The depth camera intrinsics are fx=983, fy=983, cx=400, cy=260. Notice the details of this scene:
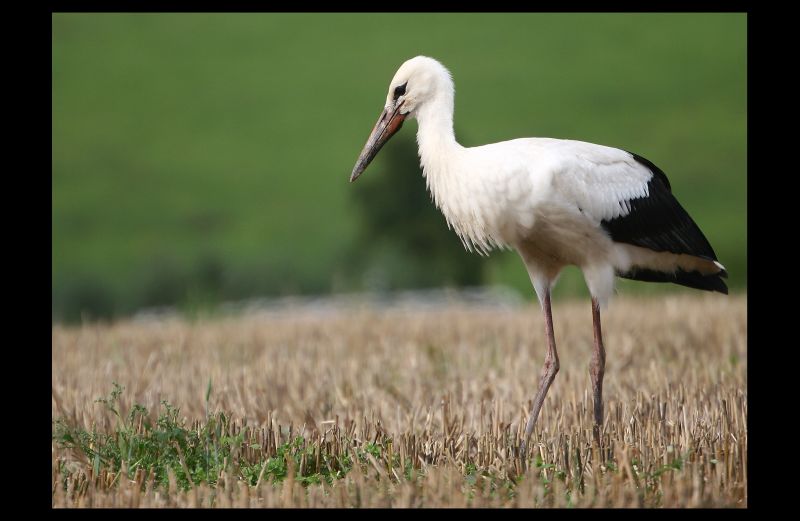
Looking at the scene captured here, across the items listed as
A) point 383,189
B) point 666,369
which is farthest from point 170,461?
point 383,189

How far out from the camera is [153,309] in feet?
58.5

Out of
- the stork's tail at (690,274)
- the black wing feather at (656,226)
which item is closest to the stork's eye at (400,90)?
the black wing feather at (656,226)

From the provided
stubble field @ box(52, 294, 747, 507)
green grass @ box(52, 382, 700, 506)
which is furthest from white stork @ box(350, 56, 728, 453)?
green grass @ box(52, 382, 700, 506)

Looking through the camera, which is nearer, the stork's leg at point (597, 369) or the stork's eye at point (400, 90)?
the stork's leg at point (597, 369)

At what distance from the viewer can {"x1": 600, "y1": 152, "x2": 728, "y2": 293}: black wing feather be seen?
5480mm

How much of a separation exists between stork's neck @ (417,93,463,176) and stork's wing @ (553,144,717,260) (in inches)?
24.8

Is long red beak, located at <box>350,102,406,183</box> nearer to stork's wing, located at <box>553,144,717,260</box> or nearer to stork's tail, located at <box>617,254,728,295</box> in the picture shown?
stork's wing, located at <box>553,144,717,260</box>

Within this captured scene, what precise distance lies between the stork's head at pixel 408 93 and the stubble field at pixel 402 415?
1.54 m

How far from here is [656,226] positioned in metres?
5.63

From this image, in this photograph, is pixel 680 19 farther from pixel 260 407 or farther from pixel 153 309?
pixel 260 407

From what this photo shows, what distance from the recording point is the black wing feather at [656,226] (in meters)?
5.48

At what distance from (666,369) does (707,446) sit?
261cm

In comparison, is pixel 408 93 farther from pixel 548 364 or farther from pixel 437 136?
pixel 548 364

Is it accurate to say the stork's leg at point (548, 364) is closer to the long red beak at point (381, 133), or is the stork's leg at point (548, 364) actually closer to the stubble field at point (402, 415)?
the stubble field at point (402, 415)
